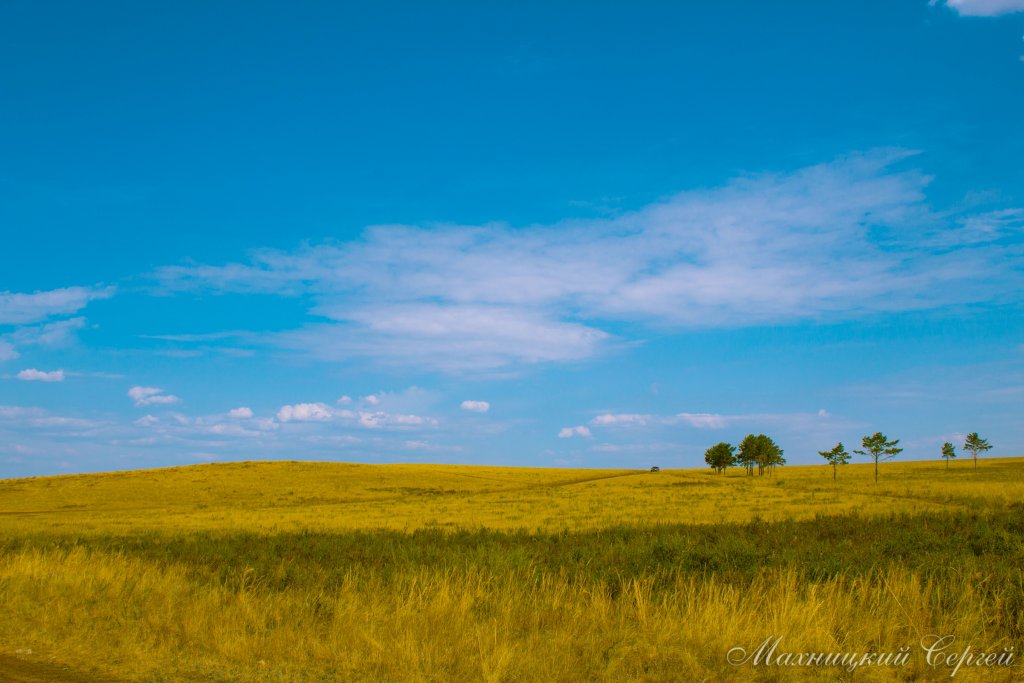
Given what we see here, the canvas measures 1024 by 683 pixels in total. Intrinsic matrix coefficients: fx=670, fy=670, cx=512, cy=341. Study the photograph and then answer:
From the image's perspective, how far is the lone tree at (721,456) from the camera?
116 meters

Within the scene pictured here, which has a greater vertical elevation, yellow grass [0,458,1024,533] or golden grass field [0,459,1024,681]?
golden grass field [0,459,1024,681]

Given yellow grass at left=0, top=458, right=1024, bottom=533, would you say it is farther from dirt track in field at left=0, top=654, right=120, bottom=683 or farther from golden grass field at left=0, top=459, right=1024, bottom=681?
dirt track in field at left=0, top=654, right=120, bottom=683

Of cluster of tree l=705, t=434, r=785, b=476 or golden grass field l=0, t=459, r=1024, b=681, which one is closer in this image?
golden grass field l=0, t=459, r=1024, b=681

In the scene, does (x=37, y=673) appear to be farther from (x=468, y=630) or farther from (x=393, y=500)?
(x=393, y=500)

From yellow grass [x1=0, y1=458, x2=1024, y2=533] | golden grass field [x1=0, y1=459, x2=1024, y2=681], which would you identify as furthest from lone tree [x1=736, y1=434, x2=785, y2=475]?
golden grass field [x1=0, y1=459, x2=1024, y2=681]

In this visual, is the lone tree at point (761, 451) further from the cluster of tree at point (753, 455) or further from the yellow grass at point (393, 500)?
the yellow grass at point (393, 500)

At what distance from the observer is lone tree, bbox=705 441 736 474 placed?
116438 millimetres

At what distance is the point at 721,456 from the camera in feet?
382

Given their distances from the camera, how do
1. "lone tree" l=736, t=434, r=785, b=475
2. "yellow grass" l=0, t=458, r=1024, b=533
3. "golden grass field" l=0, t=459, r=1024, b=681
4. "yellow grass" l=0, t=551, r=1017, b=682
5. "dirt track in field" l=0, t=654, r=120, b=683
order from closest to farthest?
"dirt track in field" l=0, t=654, r=120, b=683 → "yellow grass" l=0, t=551, r=1017, b=682 → "golden grass field" l=0, t=459, r=1024, b=681 → "yellow grass" l=0, t=458, r=1024, b=533 → "lone tree" l=736, t=434, r=785, b=475

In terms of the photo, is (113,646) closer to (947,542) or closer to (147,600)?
(147,600)

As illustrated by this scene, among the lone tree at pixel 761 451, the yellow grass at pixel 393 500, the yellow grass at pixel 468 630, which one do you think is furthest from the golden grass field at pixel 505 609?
the lone tree at pixel 761 451

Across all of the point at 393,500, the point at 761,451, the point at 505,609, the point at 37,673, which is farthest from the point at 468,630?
the point at 761,451

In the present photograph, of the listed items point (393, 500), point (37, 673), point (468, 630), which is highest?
point (468, 630)

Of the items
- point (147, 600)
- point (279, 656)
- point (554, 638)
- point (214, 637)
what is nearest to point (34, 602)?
point (147, 600)
